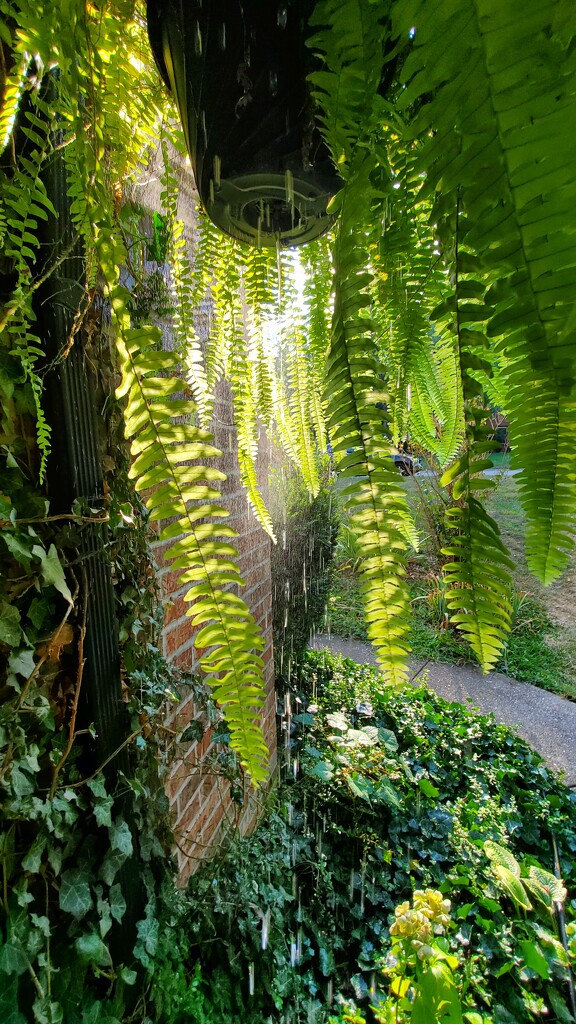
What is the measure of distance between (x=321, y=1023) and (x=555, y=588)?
4644 mm

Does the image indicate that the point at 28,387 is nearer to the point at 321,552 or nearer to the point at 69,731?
the point at 69,731

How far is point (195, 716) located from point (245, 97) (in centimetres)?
159

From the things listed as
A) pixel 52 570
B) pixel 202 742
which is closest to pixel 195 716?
pixel 202 742

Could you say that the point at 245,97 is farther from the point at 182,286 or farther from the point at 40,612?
the point at 40,612

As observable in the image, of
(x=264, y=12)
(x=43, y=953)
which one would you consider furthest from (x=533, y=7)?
(x=43, y=953)

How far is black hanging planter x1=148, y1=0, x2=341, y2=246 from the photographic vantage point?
432mm

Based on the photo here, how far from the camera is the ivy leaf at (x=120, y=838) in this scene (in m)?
0.94

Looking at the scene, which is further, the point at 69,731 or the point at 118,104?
the point at 69,731

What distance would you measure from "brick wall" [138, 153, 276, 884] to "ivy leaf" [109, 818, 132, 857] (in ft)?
1.20

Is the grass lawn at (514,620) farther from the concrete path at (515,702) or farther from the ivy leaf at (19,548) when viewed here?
the ivy leaf at (19,548)

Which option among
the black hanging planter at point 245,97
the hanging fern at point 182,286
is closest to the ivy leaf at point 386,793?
the hanging fern at point 182,286

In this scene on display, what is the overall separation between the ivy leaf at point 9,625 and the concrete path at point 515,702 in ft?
9.67

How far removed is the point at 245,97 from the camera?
461 mm

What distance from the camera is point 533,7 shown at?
0.20 meters
